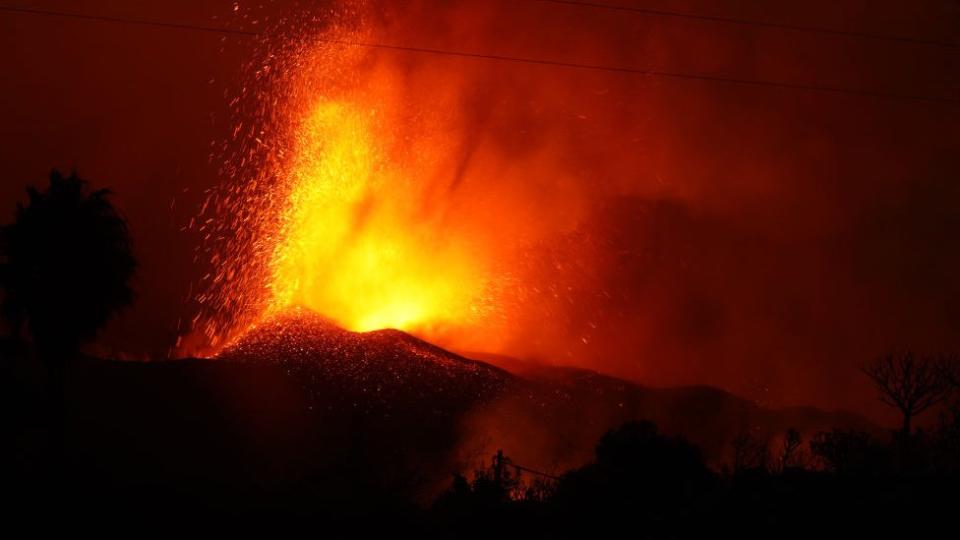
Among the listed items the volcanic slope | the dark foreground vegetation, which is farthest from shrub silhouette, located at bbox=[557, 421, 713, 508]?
the volcanic slope

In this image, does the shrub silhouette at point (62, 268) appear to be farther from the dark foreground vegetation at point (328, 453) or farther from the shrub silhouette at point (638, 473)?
the shrub silhouette at point (638, 473)

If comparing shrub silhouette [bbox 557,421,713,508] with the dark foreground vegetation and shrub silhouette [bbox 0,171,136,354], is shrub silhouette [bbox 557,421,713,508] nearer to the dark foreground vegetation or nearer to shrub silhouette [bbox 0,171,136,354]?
the dark foreground vegetation

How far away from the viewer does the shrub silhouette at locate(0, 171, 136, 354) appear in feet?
94.1

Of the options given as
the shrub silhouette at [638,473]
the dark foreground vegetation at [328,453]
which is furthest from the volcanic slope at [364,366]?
the shrub silhouette at [638,473]

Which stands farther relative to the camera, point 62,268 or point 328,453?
point 328,453

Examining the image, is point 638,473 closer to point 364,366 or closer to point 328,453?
point 328,453

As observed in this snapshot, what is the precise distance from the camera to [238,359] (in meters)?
44.3

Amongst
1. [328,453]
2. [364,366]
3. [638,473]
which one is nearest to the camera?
[638,473]

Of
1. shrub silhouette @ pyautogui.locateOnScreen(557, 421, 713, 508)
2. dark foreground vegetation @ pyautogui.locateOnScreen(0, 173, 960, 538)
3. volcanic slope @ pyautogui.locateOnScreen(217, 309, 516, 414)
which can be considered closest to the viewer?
dark foreground vegetation @ pyautogui.locateOnScreen(0, 173, 960, 538)

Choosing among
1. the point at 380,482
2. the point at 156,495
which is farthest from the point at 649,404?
the point at 156,495

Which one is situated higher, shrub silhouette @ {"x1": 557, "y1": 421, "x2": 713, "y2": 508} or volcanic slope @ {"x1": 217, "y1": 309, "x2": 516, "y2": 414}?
volcanic slope @ {"x1": 217, "y1": 309, "x2": 516, "y2": 414}

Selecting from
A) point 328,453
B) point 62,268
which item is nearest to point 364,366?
point 328,453

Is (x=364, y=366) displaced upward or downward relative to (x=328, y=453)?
upward

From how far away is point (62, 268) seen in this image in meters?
28.8
